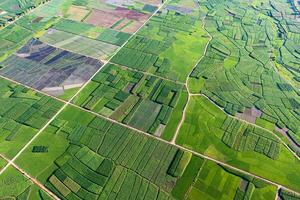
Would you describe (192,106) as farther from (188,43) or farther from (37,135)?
(37,135)

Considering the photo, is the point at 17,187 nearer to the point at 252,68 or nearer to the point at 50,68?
the point at 50,68

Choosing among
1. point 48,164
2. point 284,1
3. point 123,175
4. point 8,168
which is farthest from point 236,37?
point 8,168

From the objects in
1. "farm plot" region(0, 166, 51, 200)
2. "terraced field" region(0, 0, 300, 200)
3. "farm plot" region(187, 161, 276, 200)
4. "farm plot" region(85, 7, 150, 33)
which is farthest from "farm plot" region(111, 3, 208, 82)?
"farm plot" region(0, 166, 51, 200)

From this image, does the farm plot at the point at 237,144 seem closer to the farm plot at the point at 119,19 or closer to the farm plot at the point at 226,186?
the farm plot at the point at 226,186

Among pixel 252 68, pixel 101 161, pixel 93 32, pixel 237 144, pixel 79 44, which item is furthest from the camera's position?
pixel 93 32

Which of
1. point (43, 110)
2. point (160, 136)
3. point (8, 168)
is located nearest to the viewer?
point (8, 168)

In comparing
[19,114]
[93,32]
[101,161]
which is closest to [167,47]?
[93,32]

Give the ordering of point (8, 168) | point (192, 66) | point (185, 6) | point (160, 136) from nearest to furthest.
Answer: point (8, 168), point (160, 136), point (192, 66), point (185, 6)
